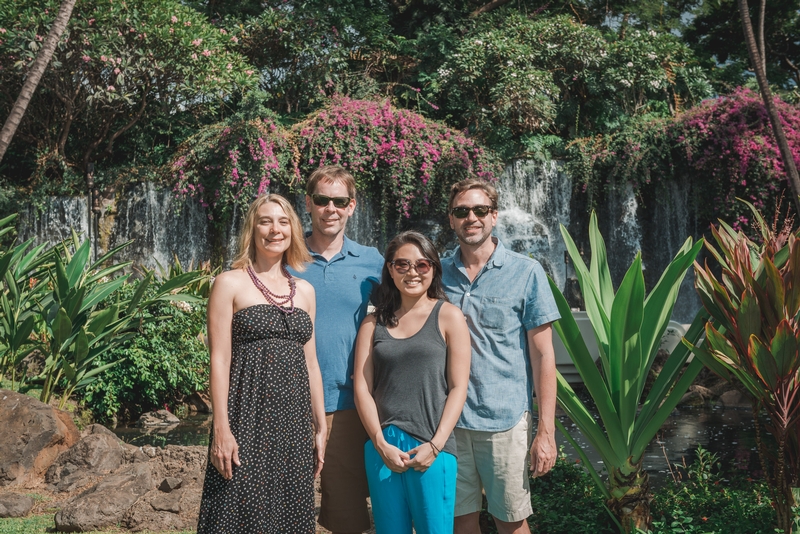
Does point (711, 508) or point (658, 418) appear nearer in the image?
point (658, 418)

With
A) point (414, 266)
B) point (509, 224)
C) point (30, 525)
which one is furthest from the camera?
point (509, 224)

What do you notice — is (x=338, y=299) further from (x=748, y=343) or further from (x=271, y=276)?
(x=748, y=343)

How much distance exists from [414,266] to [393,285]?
0.52ft

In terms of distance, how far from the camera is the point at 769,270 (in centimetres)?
318

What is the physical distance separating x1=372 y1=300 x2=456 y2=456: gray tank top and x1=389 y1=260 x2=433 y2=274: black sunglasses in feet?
0.67

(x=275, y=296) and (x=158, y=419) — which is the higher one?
(x=275, y=296)

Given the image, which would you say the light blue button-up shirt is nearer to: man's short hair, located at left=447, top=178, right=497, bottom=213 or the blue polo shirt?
man's short hair, located at left=447, top=178, right=497, bottom=213

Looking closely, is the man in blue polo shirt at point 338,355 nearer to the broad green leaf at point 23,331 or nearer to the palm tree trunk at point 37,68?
the broad green leaf at point 23,331

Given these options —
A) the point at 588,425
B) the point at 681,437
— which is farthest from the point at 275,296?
the point at 681,437

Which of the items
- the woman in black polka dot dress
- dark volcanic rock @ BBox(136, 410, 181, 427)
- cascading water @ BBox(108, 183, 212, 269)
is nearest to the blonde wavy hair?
the woman in black polka dot dress

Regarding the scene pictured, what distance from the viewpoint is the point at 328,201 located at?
10.2 ft

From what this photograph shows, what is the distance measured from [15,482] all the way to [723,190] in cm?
1178

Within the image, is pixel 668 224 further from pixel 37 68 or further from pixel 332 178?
pixel 332 178

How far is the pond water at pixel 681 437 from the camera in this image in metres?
6.41
